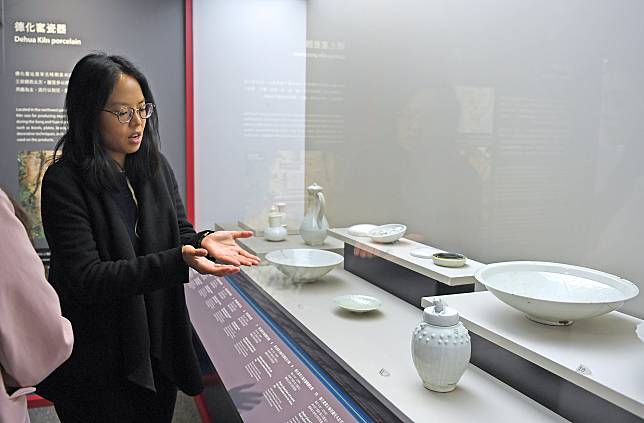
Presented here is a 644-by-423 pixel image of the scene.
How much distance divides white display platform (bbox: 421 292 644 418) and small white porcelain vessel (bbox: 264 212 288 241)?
4.26ft

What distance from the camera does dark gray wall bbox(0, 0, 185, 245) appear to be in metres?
2.56

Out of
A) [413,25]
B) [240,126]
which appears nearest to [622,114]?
[413,25]

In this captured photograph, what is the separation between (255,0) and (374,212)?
1.19 metres

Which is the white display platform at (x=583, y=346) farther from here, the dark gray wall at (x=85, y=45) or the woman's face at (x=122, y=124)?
the dark gray wall at (x=85, y=45)

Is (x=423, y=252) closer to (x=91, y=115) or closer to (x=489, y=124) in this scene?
(x=489, y=124)

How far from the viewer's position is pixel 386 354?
5.13 feet

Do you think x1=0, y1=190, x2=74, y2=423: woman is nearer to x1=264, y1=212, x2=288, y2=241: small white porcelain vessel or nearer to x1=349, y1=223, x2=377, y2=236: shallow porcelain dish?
x1=349, y1=223, x2=377, y2=236: shallow porcelain dish

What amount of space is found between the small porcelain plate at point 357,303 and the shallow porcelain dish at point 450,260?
0.25 meters

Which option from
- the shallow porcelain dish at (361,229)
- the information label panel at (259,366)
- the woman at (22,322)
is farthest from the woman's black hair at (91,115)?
the shallow porcelain dish at (361,229)

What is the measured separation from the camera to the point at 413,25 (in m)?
2.12

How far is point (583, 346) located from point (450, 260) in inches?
23.1

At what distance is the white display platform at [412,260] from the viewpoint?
1.66 m

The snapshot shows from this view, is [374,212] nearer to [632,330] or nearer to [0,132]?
[632,330]

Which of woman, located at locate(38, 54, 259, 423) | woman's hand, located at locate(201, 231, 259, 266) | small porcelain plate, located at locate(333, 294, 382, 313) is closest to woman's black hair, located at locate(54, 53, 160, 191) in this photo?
woman, located at locate(38, 54, 259, 423)
